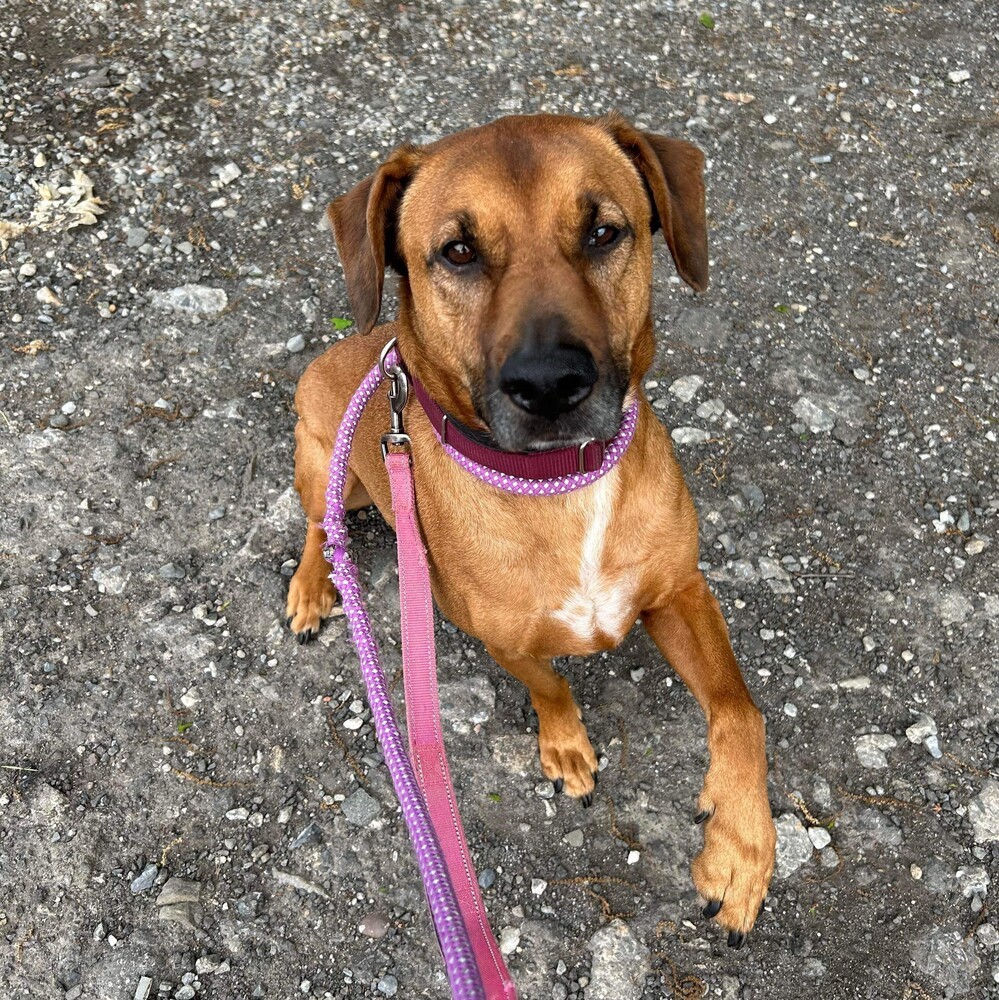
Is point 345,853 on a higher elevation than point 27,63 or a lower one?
lower

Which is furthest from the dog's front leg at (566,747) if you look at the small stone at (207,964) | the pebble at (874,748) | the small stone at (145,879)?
the small stone at (145,879)

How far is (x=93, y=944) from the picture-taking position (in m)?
3.33

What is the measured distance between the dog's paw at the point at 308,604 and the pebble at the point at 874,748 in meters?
2.29

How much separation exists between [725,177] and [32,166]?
412 centimetres

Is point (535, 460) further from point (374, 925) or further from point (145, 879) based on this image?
point (145, 879)

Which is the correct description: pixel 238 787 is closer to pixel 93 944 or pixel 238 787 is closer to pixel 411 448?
pixel 93 944

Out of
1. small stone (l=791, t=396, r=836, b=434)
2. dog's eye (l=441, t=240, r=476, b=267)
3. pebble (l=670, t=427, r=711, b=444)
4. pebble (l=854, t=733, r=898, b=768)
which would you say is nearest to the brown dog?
dog's eye (l=441, t=240, r=476, b=267)

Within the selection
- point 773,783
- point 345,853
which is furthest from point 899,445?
point 345,853

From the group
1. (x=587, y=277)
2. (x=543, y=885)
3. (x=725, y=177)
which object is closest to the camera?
(x=587, y=277)

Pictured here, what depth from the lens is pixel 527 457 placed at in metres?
2.81

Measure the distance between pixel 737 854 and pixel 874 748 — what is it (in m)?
1.19

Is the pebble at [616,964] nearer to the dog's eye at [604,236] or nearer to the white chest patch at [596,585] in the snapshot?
the white chest patch at [596,585]

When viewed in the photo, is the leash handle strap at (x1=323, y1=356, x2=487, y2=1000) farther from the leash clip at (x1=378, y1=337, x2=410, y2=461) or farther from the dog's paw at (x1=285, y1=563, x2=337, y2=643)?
the dog's paw at (x1=285, y1=563, x2=337, y2=643)

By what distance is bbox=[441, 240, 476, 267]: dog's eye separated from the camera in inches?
108
